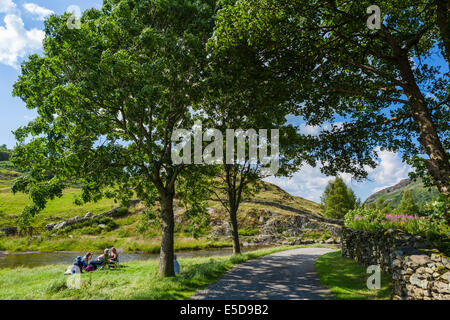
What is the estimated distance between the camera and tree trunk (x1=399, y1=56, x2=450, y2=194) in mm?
7502

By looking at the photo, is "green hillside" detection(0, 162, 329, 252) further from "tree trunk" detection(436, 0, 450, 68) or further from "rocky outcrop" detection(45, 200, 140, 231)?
"tree trunk" detection(436, 0, 450, 68)

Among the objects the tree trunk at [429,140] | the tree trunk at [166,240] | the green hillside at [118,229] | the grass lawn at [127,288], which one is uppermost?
the tree trunk at [429,140]

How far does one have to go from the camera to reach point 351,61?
964 centimetres

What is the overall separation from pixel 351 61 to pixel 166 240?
12.2 meters

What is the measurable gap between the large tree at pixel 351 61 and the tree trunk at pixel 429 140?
3cm

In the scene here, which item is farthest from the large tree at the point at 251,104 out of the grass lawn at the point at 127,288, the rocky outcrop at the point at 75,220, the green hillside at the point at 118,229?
the rocky outcrop at the point at 75,220

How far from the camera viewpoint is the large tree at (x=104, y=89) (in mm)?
8617

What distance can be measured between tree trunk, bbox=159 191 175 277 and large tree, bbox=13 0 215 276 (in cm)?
5

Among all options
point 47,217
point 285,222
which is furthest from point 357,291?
point 47,217

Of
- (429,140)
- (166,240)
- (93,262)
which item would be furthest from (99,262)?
(429,140)

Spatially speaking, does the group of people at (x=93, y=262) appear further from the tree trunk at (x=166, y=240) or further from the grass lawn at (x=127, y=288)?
the tree trunk at (x=166, y=240)

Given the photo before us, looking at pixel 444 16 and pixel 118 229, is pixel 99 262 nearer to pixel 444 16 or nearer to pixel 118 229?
pixel 444 16

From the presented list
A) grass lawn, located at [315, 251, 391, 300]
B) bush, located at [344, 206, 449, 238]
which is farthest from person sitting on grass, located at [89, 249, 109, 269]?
bush, located at [344, 206, 449, 238]

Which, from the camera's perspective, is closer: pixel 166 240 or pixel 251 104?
pixel 251 104
